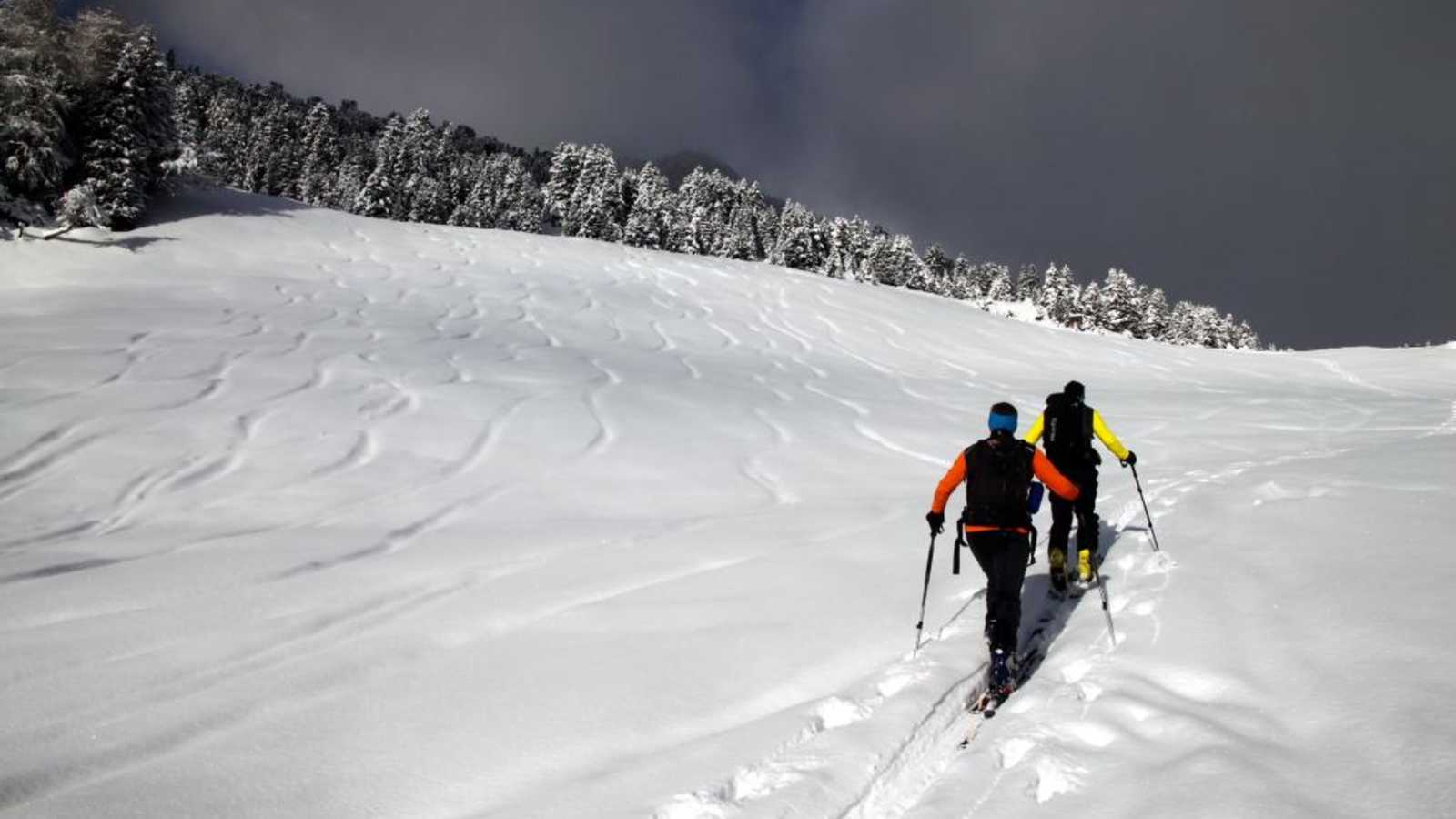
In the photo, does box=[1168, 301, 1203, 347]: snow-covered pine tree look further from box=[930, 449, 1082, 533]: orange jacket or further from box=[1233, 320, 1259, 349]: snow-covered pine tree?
box=[930, 449, 1082, 533]: orange jacket

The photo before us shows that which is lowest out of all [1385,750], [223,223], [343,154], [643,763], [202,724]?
[202,724]

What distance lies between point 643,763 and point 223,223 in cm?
3460

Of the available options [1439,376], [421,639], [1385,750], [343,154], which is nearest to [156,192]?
[421,639]

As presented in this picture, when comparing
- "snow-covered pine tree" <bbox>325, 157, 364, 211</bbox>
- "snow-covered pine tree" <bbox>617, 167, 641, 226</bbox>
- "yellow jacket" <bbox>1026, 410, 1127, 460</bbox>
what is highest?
"snow-covered pine tree" <bbox>617, 167, 641, 226</bbox>

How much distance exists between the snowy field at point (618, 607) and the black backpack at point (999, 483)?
1.05 meters

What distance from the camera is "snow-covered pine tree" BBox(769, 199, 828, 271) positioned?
85.8 metres

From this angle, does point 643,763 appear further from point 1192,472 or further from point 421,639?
point 1192,472

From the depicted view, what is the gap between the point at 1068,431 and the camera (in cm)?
720

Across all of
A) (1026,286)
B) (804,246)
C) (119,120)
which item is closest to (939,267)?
(1026,286)

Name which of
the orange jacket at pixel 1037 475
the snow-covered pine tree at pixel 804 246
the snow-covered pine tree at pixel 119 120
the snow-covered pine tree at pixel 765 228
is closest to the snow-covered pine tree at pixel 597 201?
the snow-covered pine tree at pixel 804 246

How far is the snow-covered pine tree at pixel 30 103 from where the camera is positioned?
24766 millimetres

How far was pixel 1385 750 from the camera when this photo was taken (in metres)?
3.60

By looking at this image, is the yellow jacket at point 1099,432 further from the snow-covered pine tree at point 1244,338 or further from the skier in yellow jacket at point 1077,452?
the snow-covered pine tree at point 1244,338

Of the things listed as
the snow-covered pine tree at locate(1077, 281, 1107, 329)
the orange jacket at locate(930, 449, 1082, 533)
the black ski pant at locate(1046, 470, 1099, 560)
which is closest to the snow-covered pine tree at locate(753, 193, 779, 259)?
the snow-covered pine tree at locate(1077, 281, 1107, 329)
